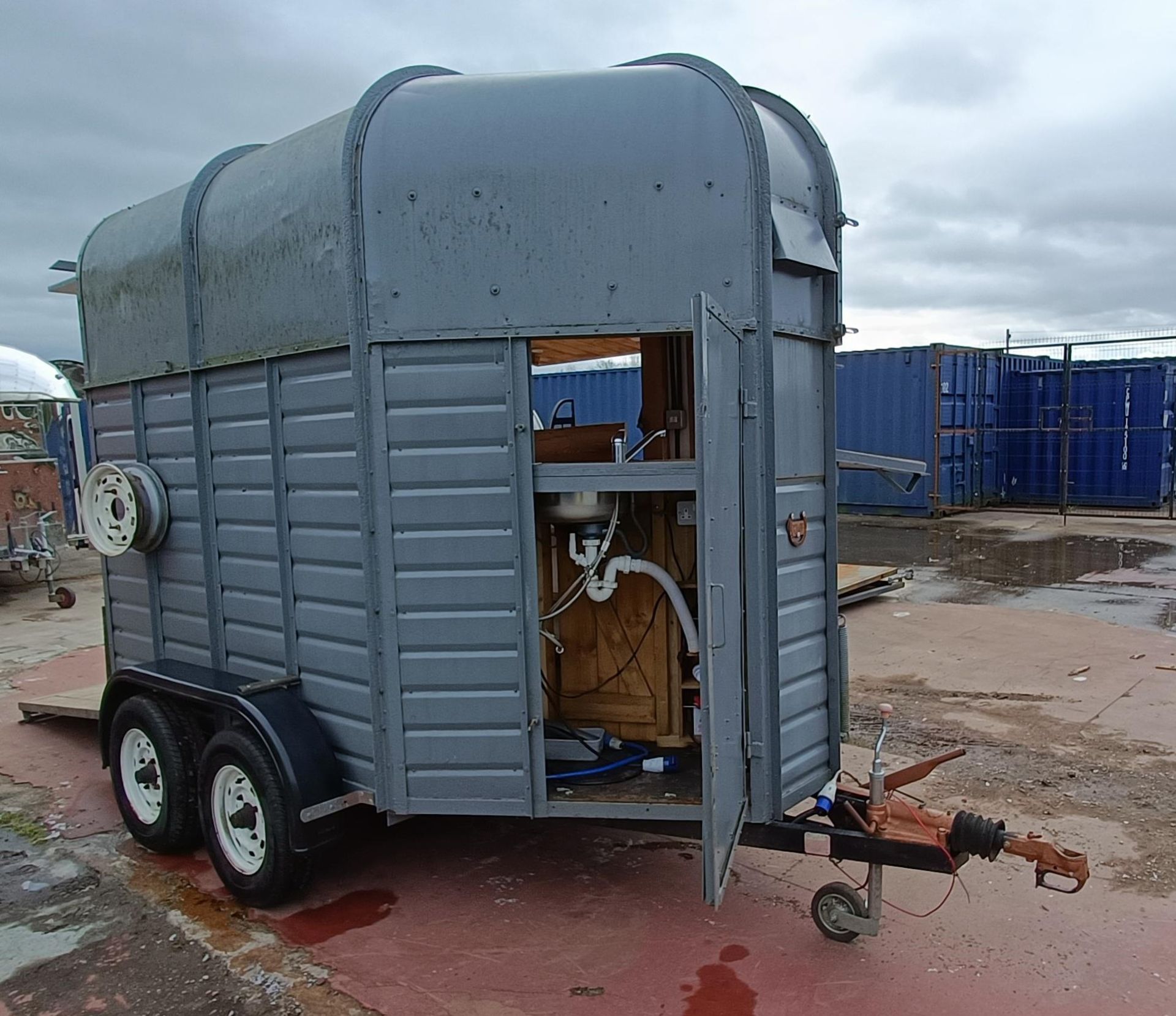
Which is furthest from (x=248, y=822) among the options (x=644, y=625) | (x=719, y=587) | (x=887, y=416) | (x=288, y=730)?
(x=887, y=416)

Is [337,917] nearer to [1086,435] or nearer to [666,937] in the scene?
[666,937]

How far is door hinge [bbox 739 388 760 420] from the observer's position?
4.07 metres

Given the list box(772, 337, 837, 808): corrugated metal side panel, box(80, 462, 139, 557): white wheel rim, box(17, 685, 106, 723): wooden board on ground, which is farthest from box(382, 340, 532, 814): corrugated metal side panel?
box(17, 685, 106, 723): wooden board on ground

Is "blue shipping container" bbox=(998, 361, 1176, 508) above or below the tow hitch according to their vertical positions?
above

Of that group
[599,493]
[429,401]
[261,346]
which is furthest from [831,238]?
[261,346]

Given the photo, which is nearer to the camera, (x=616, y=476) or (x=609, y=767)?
(x=616, y=476)

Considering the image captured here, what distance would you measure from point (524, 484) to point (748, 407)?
39.7 inches

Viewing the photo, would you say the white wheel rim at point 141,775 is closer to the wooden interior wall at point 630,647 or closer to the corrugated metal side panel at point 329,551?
the corrugated metal side panel at point 329,551

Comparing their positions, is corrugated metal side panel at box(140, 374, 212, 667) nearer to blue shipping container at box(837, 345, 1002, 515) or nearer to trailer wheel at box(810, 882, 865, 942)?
trailer wheel at box(810, 882, 865, 942)

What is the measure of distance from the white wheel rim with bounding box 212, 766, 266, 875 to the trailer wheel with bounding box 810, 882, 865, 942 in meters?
2.51

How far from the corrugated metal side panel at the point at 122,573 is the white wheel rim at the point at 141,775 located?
0.61 metres

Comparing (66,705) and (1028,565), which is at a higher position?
(66,705)

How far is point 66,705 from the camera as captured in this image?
23.4 feet

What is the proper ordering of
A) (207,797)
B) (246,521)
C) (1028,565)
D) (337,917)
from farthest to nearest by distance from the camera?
(1028,565) < (246,521) < (207,797) < (337,917)
